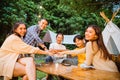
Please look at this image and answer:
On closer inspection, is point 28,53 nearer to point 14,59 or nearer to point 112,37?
point 14,59

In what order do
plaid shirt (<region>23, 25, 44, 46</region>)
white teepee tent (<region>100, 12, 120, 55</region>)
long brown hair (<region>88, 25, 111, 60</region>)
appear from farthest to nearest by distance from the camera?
1. white teepee tent (<region>100, 12, 120, 55</region>)
2. plaid shirt (<region>23, 25, 44, 46</region>)
3. long brown hair (<region>88, 25, 111, 60</region>)

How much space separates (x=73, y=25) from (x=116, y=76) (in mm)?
13584

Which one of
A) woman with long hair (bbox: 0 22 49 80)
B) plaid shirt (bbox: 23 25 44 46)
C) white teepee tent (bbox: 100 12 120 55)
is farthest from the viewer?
white teepee tent (bbox: 100 12 120 55)

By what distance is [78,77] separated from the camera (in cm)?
251

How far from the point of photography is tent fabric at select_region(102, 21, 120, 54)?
6.53 metres

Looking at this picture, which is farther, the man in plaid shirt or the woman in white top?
the man in plaid shirt

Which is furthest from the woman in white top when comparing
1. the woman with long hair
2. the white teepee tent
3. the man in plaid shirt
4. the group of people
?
the white teepee tent

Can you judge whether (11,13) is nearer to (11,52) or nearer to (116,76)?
(11,52)

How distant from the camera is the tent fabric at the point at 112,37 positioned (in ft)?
21.4

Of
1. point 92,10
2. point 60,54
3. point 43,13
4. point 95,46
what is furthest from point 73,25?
point 95,46

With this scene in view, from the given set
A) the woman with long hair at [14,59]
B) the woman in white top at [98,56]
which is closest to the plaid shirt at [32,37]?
the woman with long hair at [14,59]

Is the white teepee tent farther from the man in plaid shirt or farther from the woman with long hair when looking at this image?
the woman with long hair

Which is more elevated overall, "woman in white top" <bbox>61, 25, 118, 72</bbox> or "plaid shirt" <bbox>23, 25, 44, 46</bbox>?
"plaid shirt" <bbox>23, 25, 44, 46</bbox>

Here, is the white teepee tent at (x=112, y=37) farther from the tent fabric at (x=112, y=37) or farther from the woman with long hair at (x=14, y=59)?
the woman with long hair at (x=14, y=59)
